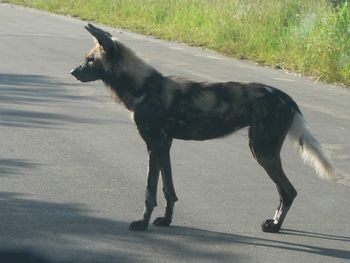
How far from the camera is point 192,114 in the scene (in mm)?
7301

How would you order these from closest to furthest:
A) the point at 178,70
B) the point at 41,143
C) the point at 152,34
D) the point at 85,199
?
the point at 85,199, the point at 41,143, the point at 178,70, the point at 152,34

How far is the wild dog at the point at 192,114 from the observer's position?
729cm

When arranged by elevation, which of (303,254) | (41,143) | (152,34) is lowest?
(152,34)

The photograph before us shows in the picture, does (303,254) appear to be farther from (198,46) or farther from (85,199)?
(198,46)

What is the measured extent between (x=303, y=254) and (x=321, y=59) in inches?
436

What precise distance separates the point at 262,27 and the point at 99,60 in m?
13.9

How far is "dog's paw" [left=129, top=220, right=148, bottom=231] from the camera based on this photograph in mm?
7207

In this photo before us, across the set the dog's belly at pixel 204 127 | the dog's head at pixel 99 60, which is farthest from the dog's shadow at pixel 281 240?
the dog's head at pixel 99 60

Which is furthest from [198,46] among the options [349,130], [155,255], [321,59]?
[155,255]

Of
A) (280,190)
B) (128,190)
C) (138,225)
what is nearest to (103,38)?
(138,225)

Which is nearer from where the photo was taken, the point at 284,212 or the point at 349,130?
the point at 284,212

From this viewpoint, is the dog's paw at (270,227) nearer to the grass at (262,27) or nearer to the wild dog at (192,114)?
→ the wild dog at (192,114)

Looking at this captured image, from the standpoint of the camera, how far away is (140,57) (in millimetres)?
7516

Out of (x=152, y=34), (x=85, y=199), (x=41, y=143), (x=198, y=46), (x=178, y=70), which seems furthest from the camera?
(x=152, y=34)
